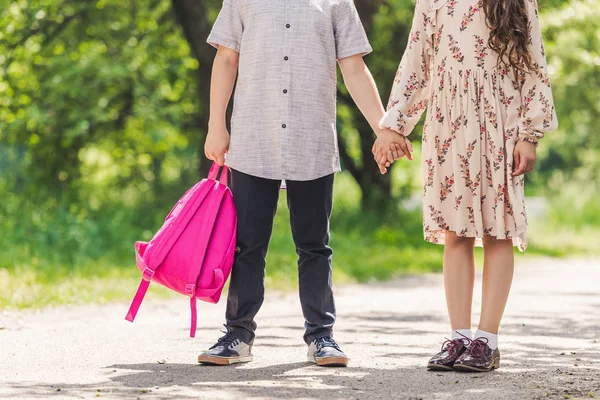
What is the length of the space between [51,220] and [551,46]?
809 cm

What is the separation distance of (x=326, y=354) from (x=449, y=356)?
1.83 feet

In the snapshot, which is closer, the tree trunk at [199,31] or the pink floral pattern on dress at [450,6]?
the pink floral pattern on dress at [450,6]

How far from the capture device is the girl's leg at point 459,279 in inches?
177

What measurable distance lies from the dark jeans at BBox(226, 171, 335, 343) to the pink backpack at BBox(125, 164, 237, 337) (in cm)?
8

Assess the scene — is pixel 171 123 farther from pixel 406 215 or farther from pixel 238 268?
pixel 238 268

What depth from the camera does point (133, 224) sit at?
12.1 meters

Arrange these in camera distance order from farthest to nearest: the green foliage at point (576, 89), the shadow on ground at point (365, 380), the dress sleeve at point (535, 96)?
the green foliage at point (576, 89), the dress sleeve at point (535, 96), the shadow on ground at point (365, 380)

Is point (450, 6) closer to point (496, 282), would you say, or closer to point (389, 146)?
point (389, 146)

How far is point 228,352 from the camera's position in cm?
448

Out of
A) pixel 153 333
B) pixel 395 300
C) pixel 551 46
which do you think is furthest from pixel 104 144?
pixel 153 333

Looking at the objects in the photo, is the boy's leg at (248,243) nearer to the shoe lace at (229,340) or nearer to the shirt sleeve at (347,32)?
the shoe lace at (229,340)

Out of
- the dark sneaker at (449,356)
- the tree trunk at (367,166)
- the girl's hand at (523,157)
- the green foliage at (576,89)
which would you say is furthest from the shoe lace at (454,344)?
the green foliage at (576,89)

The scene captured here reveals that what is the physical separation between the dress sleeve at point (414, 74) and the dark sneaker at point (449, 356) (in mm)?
986

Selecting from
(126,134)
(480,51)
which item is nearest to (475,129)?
(480,51)
